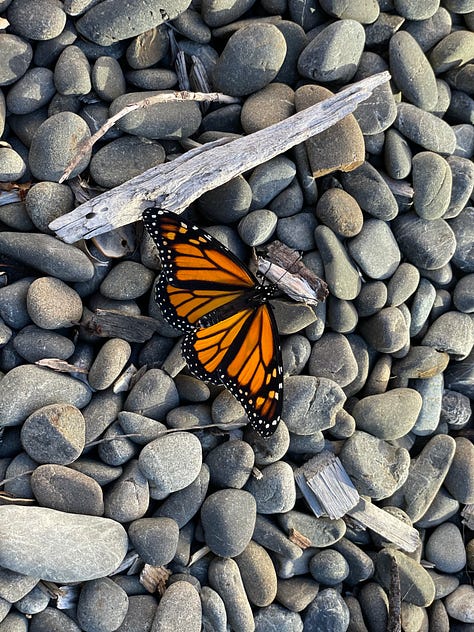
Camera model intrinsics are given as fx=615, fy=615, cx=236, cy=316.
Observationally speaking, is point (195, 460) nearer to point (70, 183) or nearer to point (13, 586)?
point (13, 586)

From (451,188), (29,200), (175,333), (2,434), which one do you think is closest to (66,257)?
(29,200)

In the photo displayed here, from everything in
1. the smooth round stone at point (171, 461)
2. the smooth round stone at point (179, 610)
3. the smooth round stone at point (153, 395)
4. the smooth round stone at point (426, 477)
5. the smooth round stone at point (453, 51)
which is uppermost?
the smooth round stone at point (453, 51)

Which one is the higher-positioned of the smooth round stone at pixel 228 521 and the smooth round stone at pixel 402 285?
the smooth round stone at pixel 402 285

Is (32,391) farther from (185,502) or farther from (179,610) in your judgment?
(179,610)

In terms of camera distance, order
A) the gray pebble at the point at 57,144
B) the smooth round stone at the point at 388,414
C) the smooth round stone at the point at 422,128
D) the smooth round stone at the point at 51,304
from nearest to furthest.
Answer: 1. the smooth round stone at the point at 51,304
2. the gray pebble at the point at 57,144
3. the smooth round stone at the point at 388,414
4. the smooth round stone at the point at 422,128

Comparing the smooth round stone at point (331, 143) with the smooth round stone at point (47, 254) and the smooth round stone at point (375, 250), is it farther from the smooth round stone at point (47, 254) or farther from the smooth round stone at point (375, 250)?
the smooth round stone at point (47, 254)

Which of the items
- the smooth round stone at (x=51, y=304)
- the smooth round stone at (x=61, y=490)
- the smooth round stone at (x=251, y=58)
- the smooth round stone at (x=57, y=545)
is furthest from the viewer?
the smooth round stone at (x=251, y=58)

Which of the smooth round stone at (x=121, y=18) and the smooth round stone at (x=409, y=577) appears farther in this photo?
the smooth round stone at (x=409, y=577)

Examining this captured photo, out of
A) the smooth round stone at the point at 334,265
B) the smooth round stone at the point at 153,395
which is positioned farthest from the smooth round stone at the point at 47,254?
the smooth round stone at the point at 334,265

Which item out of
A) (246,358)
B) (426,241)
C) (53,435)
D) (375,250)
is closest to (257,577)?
(246,358)

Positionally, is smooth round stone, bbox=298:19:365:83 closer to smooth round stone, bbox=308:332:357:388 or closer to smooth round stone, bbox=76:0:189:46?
smooth round stone, bbox=76:0:189:46
